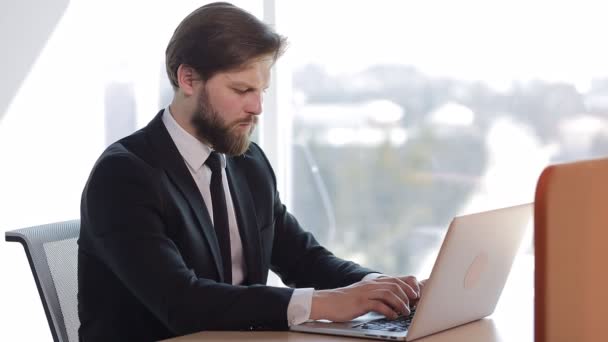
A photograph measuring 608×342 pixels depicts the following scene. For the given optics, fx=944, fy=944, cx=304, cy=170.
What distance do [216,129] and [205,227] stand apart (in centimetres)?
25

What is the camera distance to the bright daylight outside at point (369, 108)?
3.82 meters

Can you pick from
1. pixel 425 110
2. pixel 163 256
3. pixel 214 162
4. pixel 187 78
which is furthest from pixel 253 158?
pixel 425 110

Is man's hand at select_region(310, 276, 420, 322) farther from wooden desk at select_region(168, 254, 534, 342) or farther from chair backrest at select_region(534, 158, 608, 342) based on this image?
chair backrest at select_region(534, 158, 608, 342)

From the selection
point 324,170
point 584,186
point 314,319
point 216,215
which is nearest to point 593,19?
point 324,170

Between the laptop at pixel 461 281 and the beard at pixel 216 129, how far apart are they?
0.61 metres

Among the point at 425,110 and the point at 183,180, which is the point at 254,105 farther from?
the point at 425,110

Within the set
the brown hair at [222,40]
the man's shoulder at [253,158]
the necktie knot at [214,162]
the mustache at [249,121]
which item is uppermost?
the brown hair at [222,40]

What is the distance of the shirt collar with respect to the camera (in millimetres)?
2361

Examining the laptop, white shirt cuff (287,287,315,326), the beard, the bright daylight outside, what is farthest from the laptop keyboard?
the bright daylight outside

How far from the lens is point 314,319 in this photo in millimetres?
1931

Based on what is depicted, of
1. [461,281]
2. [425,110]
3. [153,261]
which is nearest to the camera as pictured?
[461,281]

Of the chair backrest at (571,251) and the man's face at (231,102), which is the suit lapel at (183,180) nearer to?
the man's face at (231,102)

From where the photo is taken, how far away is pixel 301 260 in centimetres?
259

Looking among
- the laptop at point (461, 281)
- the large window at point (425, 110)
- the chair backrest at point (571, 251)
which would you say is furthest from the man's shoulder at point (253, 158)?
the large window at point (425, 110)
